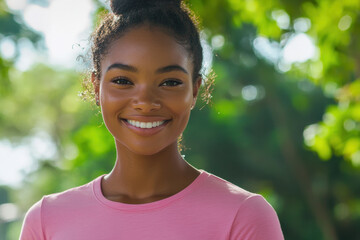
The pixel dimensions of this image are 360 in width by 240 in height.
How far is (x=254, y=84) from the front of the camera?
55.4 ft

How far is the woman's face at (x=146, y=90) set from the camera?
70.3 inches

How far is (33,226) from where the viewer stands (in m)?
1.97

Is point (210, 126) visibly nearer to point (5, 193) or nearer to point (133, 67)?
point (133, 67)

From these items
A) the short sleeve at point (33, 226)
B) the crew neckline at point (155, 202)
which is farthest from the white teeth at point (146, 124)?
the short sleeve at point (33, 226)

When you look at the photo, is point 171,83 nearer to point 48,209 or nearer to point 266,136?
point 48,209

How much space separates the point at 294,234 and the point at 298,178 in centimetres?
142

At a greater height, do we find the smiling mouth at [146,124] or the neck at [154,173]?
the smiling mouth at [146,124]

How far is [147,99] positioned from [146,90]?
27 mm

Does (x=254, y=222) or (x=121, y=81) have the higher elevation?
(x=121, y=81)

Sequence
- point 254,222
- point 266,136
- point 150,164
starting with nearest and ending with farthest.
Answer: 1. point 254,222
2. point 150,164
3. point 266,136

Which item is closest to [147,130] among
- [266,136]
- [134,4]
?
[134,4]

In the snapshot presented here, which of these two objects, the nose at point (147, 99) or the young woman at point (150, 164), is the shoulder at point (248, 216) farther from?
the nose at point (147, 99)

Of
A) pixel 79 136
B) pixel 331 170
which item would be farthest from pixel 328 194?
pixel 79 136

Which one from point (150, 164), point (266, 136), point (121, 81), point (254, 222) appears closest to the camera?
point (254, 222)
